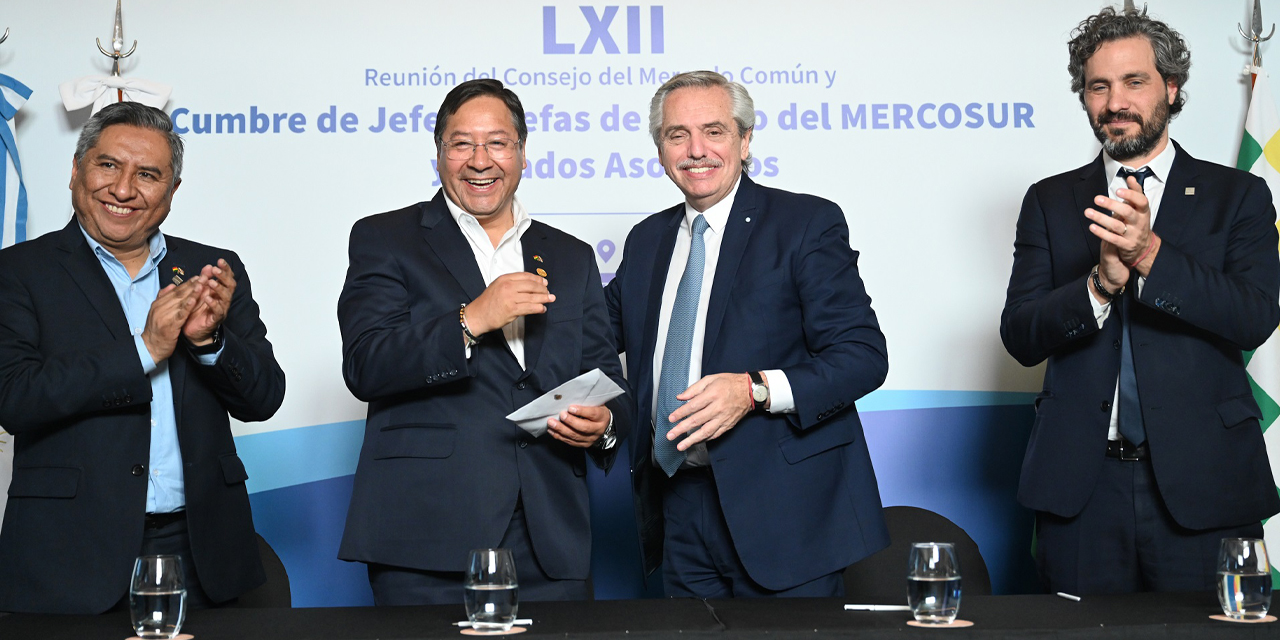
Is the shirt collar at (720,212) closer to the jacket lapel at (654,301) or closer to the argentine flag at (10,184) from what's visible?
the jacket lapel at (654,301)

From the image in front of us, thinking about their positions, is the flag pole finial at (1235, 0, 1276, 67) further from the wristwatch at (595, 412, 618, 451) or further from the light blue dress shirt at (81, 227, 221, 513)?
the light blue dress shirt at (81, 227, 221, 513)

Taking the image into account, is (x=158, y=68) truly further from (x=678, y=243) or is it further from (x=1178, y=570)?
(x=1178, y=570)

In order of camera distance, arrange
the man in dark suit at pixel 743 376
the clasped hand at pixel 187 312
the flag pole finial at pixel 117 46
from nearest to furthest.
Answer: the clasped hand at pixel 187 312 < the man in dark suit at pixel 743 376 < the flag pole finial at pixel 117 46

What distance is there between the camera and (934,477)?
4254 mm

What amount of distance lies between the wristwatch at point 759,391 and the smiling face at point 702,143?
1.95ft

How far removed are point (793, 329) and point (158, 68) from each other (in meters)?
2.85

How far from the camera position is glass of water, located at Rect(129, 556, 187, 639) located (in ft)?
5.74

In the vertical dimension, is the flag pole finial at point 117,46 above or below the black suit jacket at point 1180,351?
above

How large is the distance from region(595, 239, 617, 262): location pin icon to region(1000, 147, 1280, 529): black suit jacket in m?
1.67

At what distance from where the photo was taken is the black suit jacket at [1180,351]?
269 cm

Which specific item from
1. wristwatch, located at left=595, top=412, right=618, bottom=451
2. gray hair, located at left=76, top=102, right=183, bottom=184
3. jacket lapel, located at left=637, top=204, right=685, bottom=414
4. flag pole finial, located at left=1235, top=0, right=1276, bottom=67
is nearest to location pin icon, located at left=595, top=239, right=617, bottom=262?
jacket lapel, located at left=637, top=204, right=685, bottom=414

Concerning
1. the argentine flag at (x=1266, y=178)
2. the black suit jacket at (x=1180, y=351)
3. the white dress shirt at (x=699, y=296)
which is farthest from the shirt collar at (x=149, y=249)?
the argentine flag at (x=1266, y=178)

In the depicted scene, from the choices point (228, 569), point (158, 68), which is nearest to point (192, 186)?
point (158, 68)

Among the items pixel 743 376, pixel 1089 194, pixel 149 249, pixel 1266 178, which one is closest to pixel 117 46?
pixel 149 249
